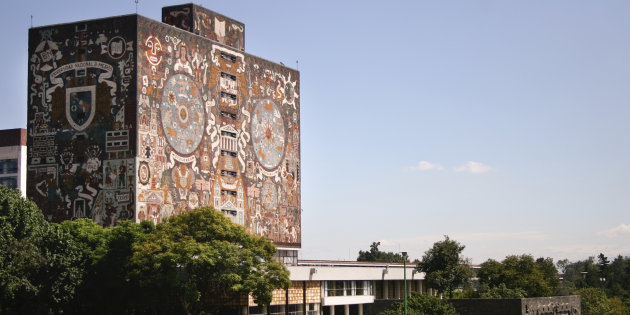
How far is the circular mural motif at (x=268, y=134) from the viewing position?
91875mm

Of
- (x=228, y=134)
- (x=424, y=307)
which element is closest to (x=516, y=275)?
(x=424, y=307)

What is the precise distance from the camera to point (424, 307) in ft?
232

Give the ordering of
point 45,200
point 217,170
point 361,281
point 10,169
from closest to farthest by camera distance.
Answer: point 45,200, point 217,170, point 361,281, point 10,169

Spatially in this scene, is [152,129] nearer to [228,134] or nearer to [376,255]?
[228,134]

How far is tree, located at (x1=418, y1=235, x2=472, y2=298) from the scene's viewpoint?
82.6 meters

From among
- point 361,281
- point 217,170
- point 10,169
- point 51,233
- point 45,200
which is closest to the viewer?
point 51,233

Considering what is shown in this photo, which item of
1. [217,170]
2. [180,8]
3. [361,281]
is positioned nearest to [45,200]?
[217,170]

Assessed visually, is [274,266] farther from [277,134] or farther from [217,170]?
[277,134]

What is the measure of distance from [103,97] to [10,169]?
47369 mm

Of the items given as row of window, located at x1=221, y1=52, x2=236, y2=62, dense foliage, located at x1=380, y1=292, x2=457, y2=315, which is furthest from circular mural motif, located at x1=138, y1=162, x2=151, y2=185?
dense foliage, located at x1=380, y1=292, x2=457, y2=315

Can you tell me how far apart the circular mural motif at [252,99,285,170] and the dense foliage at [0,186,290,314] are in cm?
2404

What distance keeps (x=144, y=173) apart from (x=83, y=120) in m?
8.05

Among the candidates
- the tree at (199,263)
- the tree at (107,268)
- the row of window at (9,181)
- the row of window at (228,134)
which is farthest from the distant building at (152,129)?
the row of window at (9,181)

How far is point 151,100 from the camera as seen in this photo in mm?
78375
